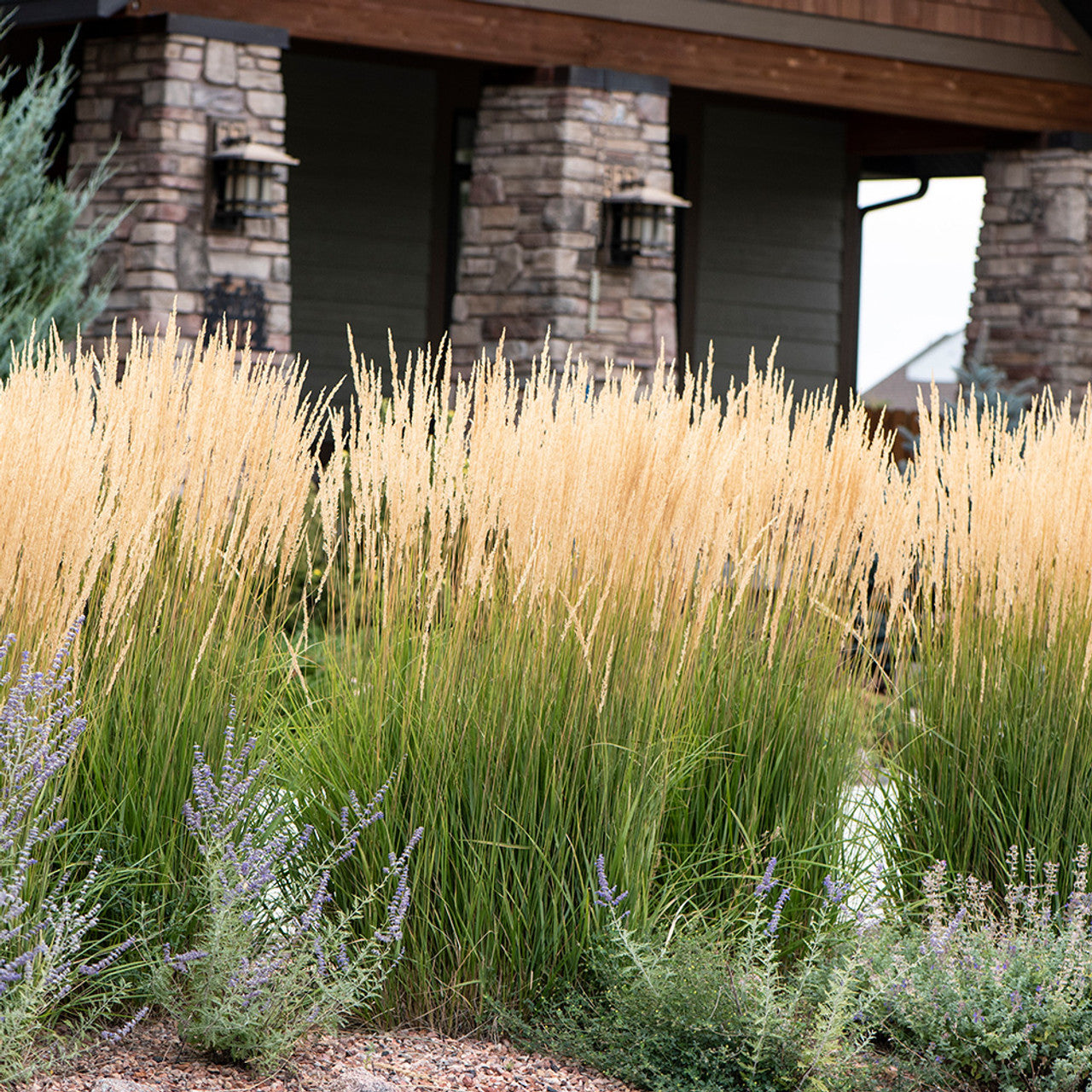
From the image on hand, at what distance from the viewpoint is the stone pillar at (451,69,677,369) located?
1045 centimetres

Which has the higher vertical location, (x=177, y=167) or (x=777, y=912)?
(x=177, y=167)

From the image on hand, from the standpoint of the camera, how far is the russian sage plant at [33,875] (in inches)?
115

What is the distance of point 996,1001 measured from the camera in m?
3.44

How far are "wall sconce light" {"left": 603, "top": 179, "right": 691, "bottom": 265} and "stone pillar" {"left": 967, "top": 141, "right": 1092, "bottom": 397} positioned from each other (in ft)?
12.1

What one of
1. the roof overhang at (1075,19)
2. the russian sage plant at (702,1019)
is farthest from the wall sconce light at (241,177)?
the roof overhang at (1075,19)

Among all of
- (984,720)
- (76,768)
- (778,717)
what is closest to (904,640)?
(984,720)

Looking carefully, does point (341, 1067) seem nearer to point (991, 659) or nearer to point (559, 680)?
point (559, 680)

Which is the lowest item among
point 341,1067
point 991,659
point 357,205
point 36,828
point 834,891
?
point 341,1067

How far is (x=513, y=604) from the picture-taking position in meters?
3.57

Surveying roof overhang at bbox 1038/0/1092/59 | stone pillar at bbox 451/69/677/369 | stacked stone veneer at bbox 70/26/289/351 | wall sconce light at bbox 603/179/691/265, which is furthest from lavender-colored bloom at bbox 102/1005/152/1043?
roof overhang at bbox 1038/0/1092/59

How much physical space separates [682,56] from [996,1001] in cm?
882

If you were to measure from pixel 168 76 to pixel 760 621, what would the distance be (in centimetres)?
624

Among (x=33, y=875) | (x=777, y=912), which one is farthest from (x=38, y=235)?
(x=777, y=912)

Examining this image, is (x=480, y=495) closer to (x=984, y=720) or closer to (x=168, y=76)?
(x=984, y=720)
